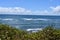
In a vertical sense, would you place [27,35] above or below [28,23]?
above

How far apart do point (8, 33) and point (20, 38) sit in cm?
41

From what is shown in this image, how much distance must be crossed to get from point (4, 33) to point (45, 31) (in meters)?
1.35

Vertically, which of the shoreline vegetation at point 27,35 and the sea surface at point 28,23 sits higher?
the shoreline vegetation at point 27,35

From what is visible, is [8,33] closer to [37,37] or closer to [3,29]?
[3,29]

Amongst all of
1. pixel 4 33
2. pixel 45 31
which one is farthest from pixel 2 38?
pixel 45 31

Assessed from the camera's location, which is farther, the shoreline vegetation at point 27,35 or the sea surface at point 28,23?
the sea surface at point 28,23

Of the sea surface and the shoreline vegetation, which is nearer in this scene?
the shoreline vegetation

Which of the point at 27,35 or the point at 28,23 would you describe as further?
the point at 28,23

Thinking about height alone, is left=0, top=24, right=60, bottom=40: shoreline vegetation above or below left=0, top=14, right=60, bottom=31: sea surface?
above

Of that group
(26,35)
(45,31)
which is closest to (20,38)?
(26,35)

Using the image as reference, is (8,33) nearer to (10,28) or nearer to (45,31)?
(10,28)

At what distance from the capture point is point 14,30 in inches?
314

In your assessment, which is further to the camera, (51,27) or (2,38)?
(51,27)

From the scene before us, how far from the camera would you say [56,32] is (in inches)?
312
